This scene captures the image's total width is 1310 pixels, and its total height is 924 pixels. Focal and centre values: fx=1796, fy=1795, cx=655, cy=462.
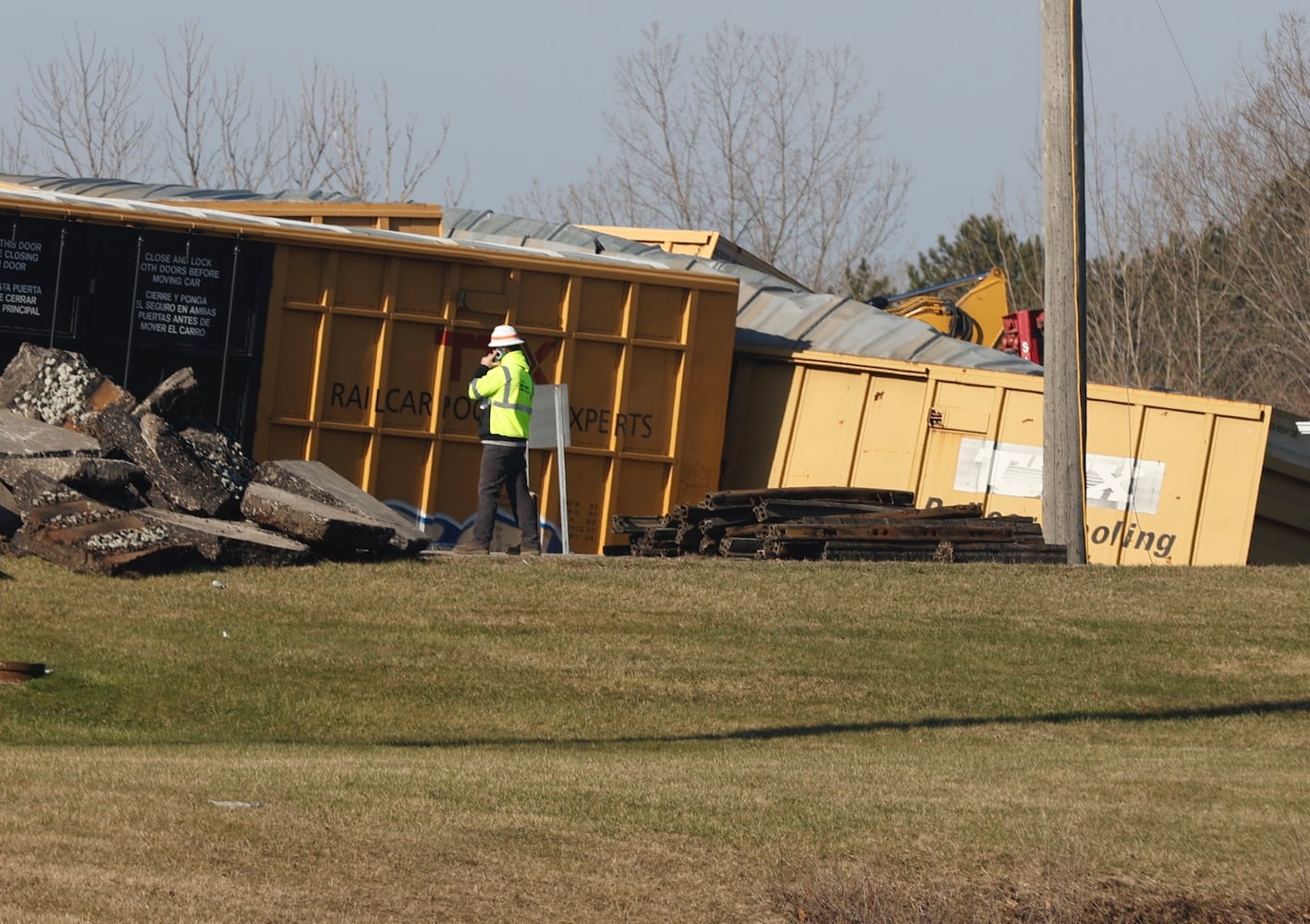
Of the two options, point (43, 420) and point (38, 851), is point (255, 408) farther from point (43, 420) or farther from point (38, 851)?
point (38, 851)

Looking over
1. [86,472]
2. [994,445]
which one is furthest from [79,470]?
[994,445]

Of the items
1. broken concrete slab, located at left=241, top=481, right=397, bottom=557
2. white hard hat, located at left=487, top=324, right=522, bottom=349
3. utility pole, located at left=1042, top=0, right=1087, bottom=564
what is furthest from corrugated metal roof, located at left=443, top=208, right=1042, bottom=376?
broken concrete slab, located at left=241, top=481, right=397, bottom=557

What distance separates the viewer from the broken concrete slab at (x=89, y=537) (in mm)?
13195

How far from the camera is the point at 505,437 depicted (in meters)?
16.0

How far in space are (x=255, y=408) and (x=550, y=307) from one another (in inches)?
120

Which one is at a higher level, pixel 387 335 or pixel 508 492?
pixel 387 335

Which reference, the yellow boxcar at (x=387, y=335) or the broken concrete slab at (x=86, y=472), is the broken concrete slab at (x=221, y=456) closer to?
the broken concrete slab at (x=86, y=472)

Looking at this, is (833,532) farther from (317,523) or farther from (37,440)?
(37,440)

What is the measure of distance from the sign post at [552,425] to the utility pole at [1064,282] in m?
4.41

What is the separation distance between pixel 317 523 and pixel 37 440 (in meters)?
2.33

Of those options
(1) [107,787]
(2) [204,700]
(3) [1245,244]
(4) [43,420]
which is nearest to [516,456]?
(4) [43,420]

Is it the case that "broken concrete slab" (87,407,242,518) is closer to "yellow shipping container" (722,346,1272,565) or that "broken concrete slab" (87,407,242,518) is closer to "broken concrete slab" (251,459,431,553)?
"broken concrete slab" (251,459,431,553)

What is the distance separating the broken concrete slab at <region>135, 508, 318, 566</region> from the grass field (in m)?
0.18

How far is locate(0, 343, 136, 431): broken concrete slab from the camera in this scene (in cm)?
1494
